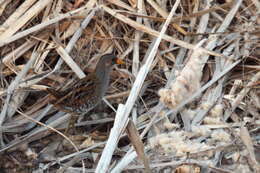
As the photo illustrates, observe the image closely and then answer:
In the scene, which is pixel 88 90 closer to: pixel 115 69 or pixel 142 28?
pixel 115 69

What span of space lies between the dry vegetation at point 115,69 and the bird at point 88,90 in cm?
9

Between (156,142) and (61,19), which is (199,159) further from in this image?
(61,19)

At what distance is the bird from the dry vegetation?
0.09 m

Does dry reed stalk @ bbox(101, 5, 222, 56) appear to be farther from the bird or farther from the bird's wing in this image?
the bird's wing

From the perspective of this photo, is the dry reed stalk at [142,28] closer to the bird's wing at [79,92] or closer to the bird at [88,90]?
the bird at [88,90]

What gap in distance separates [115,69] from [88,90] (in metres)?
0.31

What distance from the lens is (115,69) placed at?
3.67 meters

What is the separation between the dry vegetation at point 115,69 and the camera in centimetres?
316

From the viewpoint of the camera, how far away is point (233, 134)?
2.74 meters

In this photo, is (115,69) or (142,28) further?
(115,69)

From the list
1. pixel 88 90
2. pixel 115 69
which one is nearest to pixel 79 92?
pixel 88 90

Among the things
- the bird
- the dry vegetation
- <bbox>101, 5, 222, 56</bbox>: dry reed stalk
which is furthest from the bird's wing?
<bbox>101, 5, 222, 56</bbox>: dry reed stalk

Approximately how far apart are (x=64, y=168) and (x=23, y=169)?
410mm

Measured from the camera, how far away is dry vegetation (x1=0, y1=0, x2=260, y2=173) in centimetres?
316
